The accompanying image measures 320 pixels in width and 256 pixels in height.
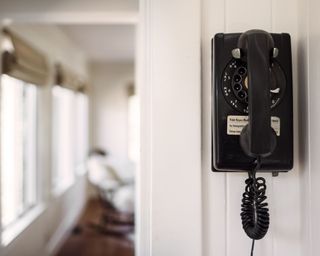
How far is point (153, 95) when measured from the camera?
70 cm

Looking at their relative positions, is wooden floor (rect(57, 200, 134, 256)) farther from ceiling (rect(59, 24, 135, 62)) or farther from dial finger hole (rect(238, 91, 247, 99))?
dial finger hole (rect(238, 91, 247, 99))

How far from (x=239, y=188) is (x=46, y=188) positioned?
268 cm

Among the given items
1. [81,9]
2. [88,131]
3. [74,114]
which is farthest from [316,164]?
[88,131]

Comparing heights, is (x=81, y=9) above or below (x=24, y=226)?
above

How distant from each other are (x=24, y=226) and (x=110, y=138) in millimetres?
3230

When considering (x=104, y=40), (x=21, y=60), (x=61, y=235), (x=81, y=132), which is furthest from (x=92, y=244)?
(x=104, y=40)

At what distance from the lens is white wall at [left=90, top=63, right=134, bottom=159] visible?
551 cm

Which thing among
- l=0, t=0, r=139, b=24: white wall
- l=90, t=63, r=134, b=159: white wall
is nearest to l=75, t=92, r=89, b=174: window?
l=90, t=63, r=134, b=159: white wall

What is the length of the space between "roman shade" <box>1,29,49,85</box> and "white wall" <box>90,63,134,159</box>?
278 centimetres

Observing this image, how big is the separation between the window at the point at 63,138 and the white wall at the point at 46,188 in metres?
0.19

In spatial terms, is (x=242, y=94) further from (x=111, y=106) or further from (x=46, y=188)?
(x=111, y=106)

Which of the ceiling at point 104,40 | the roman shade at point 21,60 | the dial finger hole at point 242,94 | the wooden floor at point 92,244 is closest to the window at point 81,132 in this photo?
the ceiling at point 104,40

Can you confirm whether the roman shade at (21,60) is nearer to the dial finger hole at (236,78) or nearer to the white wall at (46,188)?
the white wall at (46,188)

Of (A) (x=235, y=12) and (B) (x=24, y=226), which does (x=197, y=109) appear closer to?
(A) (x=235, y=12)
